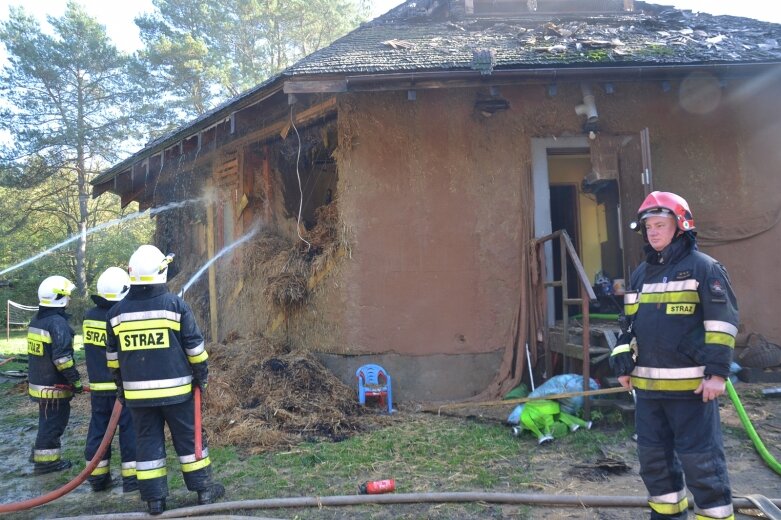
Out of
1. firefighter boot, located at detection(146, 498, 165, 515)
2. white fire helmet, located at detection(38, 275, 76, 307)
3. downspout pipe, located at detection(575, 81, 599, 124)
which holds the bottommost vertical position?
firefighter boot, located at detection(146, 498, 165, 515)

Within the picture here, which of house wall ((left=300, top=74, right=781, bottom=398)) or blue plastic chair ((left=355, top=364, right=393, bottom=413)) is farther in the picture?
house wall ((left=300, top=74, right=781, bottom=398))

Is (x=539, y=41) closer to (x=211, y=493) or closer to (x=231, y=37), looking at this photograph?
(x=211, y=493)

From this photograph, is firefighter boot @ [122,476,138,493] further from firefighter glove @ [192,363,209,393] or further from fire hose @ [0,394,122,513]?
firefighter glove @ [192,363,209,393]

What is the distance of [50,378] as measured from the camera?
531cm

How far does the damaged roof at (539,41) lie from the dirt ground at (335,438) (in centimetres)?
381

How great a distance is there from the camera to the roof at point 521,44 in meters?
6.61

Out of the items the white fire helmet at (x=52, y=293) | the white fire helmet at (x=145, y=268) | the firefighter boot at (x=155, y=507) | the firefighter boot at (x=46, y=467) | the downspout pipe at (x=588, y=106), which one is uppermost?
the downspout pipe at (x=588, y=106)

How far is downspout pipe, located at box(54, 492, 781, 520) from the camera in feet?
12.2

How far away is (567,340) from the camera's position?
20.9 ft

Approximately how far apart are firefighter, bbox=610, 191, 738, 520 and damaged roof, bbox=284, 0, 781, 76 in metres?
4.03

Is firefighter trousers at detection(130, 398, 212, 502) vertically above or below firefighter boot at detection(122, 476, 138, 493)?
above

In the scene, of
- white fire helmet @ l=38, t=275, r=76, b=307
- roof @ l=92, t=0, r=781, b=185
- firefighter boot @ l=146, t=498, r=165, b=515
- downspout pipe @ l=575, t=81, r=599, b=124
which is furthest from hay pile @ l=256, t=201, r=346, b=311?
firefighter boot @ l=146, t=498, r=165, b=515

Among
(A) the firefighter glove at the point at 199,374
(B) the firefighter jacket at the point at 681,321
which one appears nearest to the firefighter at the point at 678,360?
(B) the firefighter jacket at the point at 681,321

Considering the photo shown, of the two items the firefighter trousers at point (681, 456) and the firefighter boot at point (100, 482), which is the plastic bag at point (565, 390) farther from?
the firefighter boot at point (100, 482)
